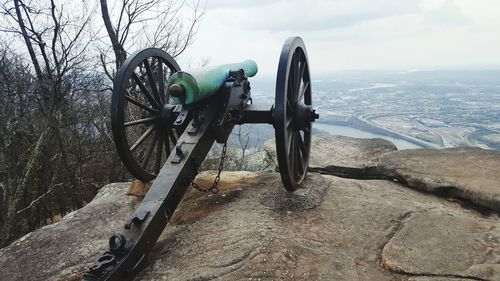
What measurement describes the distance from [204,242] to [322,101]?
4179cm

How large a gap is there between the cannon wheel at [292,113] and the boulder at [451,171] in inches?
48.5

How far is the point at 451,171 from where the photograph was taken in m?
4.84

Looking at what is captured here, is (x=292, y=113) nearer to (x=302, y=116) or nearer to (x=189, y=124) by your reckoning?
(x=302, y=116)

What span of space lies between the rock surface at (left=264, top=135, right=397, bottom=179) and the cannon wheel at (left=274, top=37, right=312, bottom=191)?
3.51 ft

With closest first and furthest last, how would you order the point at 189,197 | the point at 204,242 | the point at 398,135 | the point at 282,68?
the point at 204,242
the point at 282,68
the point at 189,197
the point at 398,135

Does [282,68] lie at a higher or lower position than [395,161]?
higher

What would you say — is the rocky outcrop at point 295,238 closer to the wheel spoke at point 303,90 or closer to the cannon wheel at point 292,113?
the cannon wheel at point 292,113

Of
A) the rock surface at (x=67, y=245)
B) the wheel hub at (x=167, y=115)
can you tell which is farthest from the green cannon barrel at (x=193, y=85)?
the rock surface at (x=67, y=245)

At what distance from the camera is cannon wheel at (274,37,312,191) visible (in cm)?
359

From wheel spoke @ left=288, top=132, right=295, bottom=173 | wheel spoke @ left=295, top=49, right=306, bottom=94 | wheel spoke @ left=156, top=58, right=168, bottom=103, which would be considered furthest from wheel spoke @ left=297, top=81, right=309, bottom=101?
wheel spoke @ left=156, top=58, right=168, bottom=103

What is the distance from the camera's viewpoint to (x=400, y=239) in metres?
3.25

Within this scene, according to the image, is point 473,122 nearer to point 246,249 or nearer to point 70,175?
point 70,175

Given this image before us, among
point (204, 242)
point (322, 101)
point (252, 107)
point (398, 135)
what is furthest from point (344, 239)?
point (322, 101)

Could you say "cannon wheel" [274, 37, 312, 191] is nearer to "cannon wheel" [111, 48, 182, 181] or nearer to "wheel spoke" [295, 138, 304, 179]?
"wheel spoke" [295, 138, 304, 179]
